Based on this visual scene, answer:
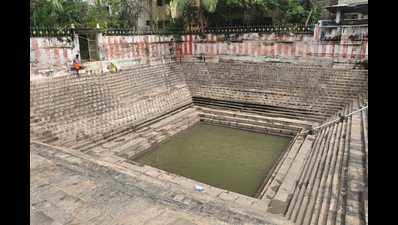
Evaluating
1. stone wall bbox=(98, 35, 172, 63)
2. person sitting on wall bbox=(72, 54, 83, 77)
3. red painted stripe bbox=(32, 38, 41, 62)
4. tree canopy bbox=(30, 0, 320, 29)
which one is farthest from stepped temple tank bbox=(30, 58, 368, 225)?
tree canopy bbox=(30, 0, 320, 29)

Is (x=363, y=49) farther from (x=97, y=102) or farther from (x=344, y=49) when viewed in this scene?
(x=97, y=102)

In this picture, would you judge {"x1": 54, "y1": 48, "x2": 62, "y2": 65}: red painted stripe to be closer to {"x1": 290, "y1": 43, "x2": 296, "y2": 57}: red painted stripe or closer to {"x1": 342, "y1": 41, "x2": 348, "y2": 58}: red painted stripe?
{"x1": 290, "y1": 43, "x2": 296, "y2": 57}: red painted stripe

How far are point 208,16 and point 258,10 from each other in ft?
9.37

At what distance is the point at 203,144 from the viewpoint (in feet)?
30.5

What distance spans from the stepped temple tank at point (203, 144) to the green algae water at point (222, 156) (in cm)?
→ 4

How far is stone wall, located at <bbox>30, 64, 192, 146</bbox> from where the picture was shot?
8086mm

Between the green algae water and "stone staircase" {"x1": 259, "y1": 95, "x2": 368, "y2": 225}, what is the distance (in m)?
0.52

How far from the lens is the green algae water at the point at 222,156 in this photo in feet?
23.2

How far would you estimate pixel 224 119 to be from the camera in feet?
36.9

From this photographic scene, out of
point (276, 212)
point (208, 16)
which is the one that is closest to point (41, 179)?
point (276, 212)
